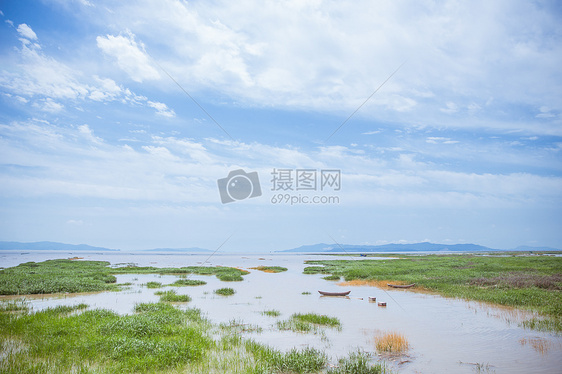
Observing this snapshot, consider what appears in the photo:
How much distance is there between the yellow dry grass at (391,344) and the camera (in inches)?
466

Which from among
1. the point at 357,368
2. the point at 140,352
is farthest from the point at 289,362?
the point at 140,352

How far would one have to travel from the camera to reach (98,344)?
10875 millimetres

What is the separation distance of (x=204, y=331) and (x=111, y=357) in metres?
4.88

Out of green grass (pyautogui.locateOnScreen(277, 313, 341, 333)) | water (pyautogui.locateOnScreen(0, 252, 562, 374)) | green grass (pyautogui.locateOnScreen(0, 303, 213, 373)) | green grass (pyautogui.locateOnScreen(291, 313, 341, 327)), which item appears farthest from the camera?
green grass (pyautogui.locateOnScreen(291, 313, 341, 327))

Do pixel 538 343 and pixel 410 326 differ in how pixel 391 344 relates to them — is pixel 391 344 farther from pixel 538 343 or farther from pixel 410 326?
pixel 538 343

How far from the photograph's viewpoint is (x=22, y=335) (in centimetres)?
1216

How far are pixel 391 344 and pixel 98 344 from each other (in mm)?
11164

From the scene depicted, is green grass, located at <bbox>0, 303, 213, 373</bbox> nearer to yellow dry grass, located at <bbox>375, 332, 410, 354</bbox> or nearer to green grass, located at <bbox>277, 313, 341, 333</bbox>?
green grass, located at <bbox>277, 313, 341, 333</bbox>

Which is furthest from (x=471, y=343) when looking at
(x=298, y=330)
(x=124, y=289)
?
(x=124, y=289)

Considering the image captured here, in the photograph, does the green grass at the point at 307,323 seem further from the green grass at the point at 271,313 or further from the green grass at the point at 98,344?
the green grass at the point at 98,344

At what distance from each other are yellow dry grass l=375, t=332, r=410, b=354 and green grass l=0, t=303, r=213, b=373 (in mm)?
6843

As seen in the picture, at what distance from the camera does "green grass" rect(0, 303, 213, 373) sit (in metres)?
9.30

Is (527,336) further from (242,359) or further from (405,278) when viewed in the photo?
(405,278)

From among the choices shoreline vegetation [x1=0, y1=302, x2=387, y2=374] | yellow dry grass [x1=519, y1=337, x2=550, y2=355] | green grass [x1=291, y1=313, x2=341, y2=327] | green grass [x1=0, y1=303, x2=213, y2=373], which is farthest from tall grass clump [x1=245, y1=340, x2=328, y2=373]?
yellow dry grass [x1=519, y1=337, x2=550, y2=355]
